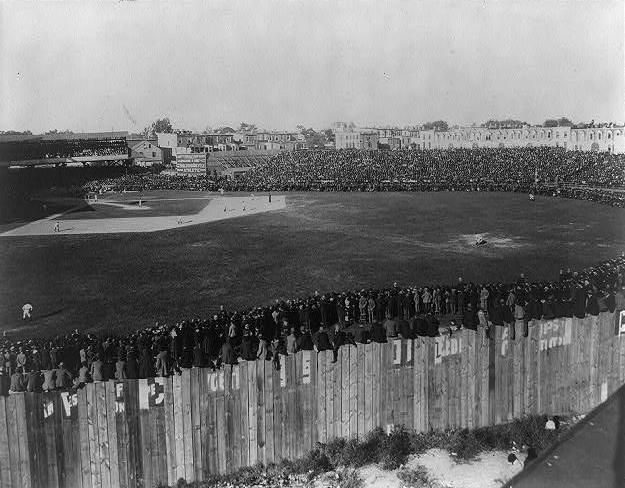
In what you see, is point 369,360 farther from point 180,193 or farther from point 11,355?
point 180,193

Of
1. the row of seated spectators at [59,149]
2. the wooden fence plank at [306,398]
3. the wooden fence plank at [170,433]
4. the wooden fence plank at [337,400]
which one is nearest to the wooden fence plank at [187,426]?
the wooden fence plank at [170,433]

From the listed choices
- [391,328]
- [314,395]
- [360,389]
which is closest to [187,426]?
[314,395]

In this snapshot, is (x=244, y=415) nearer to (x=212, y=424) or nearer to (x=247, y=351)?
(x=212, y=424)

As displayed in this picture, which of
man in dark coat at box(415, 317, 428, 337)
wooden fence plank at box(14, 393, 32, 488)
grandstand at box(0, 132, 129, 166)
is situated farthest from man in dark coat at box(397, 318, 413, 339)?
grandstand at box(0, 132, 129, 166)

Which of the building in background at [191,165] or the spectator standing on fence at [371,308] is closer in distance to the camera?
the spectator standing on fence at [371,308]

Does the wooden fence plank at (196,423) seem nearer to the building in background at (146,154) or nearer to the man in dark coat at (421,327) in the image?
the man in dark coat at (421,327)

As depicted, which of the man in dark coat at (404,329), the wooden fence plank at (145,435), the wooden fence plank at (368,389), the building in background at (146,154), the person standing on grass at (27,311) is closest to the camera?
the wooden fence plank at (145,435)

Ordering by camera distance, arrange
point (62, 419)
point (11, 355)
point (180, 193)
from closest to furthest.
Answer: point (62, 419) → point (11, 355) → point (180, 193)

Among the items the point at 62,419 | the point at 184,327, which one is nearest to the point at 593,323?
the point at 184,327
